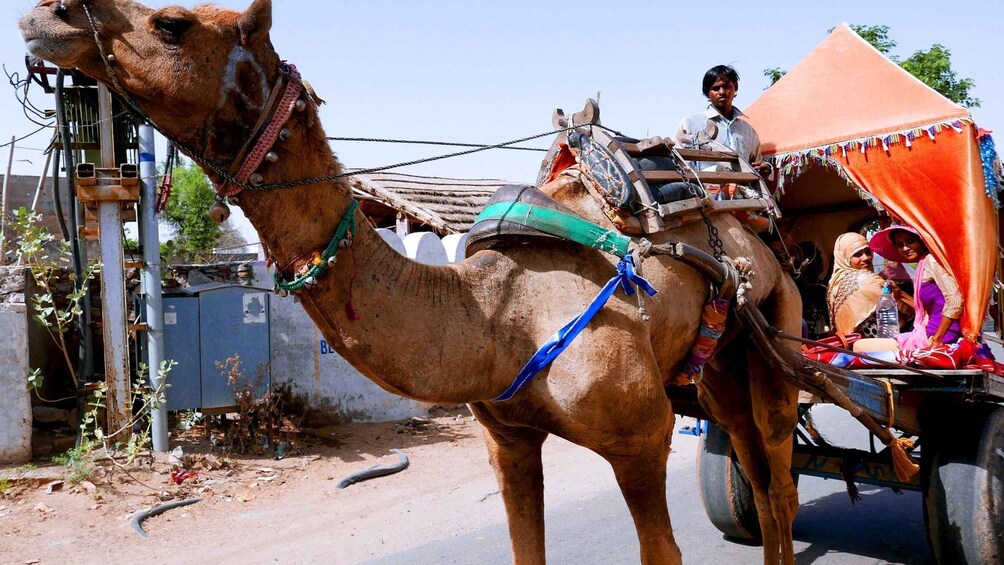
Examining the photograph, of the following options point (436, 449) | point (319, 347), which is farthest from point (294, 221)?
point (319, 347)

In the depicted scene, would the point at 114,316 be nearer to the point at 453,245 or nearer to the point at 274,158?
the point at 453,245

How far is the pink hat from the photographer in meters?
5.01

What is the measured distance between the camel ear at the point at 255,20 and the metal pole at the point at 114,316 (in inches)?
222

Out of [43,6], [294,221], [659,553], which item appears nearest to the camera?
[43,6]

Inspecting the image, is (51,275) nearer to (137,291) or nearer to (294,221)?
(137,291)

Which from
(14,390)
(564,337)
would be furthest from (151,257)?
(564,337)

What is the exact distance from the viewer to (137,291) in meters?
8.98

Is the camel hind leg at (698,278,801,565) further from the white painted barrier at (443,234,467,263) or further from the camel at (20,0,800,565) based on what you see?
the white painted barrier at (443,234,467,263)

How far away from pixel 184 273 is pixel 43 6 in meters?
8.52

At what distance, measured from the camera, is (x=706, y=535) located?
557cm

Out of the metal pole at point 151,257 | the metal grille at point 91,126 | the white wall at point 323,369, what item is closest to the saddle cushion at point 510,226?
the metal pole at point 151,257

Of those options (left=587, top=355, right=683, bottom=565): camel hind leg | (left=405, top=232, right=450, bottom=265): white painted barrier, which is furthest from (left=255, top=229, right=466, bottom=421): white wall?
(left=587, top=355, right=683, bottom=565): camel hind leg

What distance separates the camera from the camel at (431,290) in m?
2.26

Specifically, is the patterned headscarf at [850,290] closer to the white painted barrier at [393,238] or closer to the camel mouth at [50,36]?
the camel mouth at [50,36]
